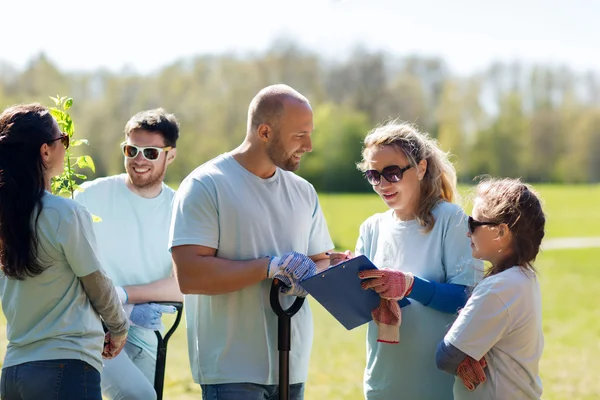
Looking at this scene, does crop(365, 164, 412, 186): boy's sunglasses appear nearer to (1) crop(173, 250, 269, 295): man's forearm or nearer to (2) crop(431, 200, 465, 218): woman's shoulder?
(2) crop(431, 200, 465, 218): woman's shoulder

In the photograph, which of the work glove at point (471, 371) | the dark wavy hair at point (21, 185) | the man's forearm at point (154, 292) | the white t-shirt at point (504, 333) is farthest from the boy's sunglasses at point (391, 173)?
the dark wavy hair at point (21, 185)

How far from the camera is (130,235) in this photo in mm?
3633

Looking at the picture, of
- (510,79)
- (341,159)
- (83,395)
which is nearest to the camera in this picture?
(83,395)

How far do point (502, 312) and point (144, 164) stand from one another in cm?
176

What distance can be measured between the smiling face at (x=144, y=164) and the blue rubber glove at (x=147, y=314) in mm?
558

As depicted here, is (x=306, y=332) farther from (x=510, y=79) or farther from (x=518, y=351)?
(x=510, y=79)

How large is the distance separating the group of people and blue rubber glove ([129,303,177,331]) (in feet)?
0.95

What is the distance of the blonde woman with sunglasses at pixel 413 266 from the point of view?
2879 millimetres

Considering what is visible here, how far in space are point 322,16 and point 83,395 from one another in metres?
34.6

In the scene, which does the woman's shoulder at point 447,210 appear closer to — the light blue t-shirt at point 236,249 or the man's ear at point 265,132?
the light blue t-shirt at point 236,249

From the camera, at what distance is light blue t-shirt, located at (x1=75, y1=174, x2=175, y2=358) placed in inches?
143

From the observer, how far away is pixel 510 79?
3403cm

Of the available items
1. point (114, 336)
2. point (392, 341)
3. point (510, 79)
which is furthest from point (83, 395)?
point (510, 79)

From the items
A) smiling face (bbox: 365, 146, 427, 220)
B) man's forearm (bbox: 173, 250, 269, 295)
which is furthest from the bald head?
man's forearm (bbox: 173, 250, 269, 295)
